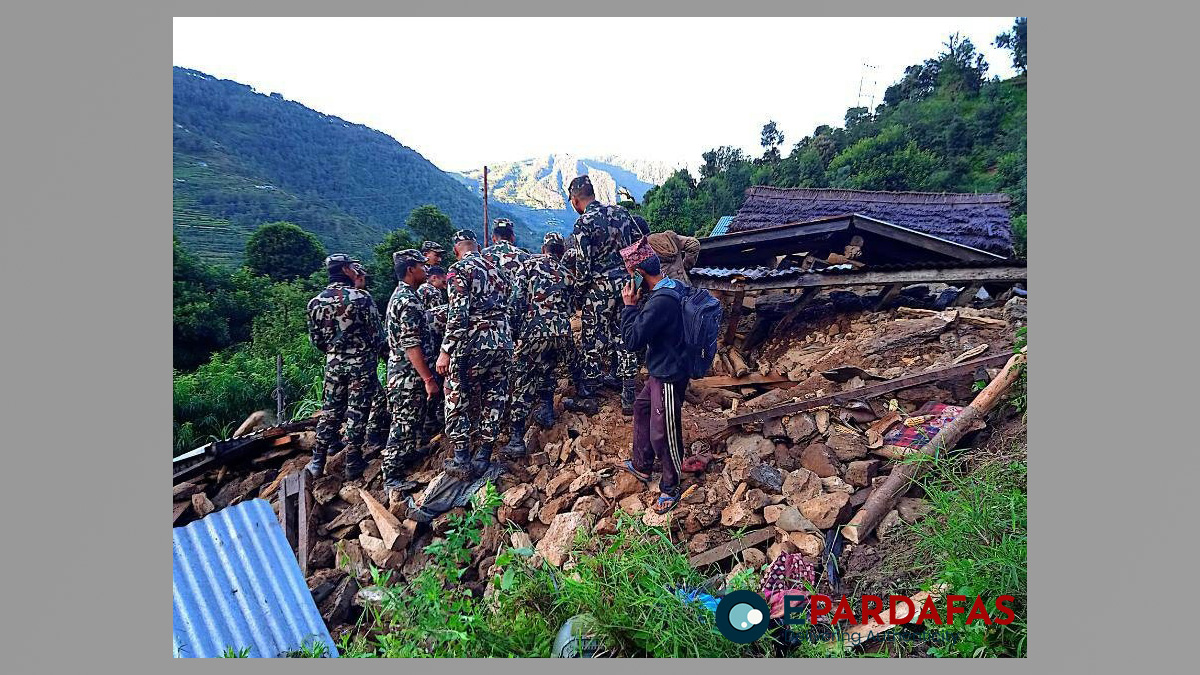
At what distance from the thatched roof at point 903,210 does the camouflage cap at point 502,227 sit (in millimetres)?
2849

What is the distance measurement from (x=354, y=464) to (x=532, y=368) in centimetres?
200

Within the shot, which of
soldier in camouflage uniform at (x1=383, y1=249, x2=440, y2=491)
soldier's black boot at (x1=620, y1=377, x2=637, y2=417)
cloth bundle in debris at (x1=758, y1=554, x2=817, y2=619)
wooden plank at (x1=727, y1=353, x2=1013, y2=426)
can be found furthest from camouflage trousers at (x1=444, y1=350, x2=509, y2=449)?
cloth bundle in debris at (x1=758, y1=554, x2=817, y2=619)

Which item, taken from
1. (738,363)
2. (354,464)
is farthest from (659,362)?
(354,464)

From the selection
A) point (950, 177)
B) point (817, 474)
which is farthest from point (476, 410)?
point (950, 177)

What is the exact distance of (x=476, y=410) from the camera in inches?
198

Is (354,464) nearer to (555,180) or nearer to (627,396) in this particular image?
(627,396)

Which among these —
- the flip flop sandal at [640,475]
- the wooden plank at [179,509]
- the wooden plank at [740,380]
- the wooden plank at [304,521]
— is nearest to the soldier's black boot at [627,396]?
the wooden plank at [740,380]

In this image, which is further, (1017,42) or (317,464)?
(317,464)

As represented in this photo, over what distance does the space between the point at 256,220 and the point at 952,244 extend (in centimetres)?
712

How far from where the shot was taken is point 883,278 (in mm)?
4688

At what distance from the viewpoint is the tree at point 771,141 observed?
4598mm

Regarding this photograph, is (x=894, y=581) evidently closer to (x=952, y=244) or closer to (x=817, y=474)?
(x=817, y=474)

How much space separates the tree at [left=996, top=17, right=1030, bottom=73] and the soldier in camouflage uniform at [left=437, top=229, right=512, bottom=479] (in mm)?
4293

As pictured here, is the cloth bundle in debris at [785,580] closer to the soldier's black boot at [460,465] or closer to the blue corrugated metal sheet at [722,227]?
the soldier's black boot at [460,465]
